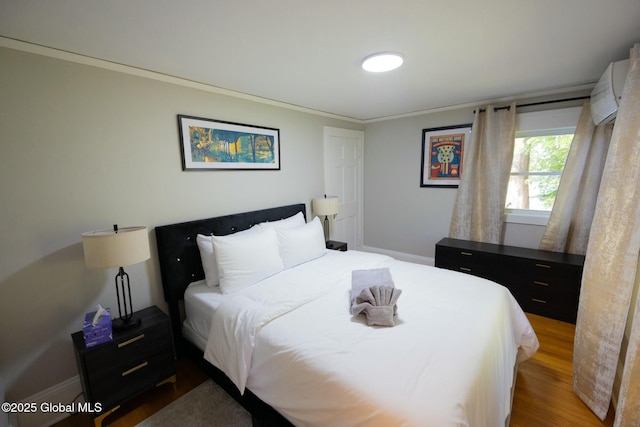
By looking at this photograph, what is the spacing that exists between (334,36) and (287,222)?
1788 millimetres

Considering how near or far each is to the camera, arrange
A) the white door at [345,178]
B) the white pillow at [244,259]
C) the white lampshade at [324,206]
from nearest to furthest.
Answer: the white pillow at [244,259] → the white lampshade at [324,206] → the white door at [345,178]

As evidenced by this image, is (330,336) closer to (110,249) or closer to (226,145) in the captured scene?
(110,249)

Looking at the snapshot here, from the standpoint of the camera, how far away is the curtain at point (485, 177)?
119 inches

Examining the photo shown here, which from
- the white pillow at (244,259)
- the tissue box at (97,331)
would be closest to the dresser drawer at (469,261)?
the white pillow at (244,259)

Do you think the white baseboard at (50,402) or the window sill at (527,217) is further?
the window sill at (527,217)

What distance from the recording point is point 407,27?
1.47m

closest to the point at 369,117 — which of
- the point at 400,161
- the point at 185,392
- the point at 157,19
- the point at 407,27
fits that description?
the point at 400,161

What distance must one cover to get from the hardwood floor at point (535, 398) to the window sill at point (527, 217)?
1316mm

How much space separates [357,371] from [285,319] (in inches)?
22.5

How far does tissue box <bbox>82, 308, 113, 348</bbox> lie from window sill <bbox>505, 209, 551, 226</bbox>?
3.98m

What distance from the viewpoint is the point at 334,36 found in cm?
154

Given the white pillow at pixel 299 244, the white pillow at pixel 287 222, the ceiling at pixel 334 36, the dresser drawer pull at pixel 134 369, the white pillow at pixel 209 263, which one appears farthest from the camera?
the white pillow at pixel 287 222

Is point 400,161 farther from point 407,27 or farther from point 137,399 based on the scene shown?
point 137,399

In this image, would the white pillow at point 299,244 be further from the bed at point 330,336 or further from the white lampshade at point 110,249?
the white lampshade at point 110,249
